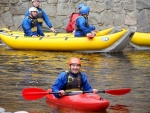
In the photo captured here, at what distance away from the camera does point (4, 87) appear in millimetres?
10781

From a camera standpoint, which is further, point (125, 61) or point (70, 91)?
point (125, 61)

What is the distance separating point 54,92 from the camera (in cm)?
906

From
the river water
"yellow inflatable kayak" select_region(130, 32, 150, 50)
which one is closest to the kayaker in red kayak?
the river water

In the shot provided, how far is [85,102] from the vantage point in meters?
8.90

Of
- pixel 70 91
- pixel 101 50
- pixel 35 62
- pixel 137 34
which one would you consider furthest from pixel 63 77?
pixel 137 34

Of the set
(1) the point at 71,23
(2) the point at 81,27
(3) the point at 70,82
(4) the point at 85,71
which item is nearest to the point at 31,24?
(2) the point at 81,27

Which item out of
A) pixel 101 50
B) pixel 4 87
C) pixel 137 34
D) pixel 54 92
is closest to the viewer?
pixel 54 92

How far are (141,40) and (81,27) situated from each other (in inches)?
79.2

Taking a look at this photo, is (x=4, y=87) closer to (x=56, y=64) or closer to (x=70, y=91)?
(x=70, y=91)

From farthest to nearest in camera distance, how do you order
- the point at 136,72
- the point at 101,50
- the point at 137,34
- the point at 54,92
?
1. the point at 137,34
2. the point at 101,50
3. the point at 136,72
4. the point at 54,92

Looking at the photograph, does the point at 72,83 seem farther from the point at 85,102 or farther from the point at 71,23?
the point at 71,23

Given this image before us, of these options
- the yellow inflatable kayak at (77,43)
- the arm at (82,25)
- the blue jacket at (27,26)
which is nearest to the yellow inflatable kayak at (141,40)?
the yellow inflatable kayak at (77,43)

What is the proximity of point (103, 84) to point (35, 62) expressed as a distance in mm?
3370

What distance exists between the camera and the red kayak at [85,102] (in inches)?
347
